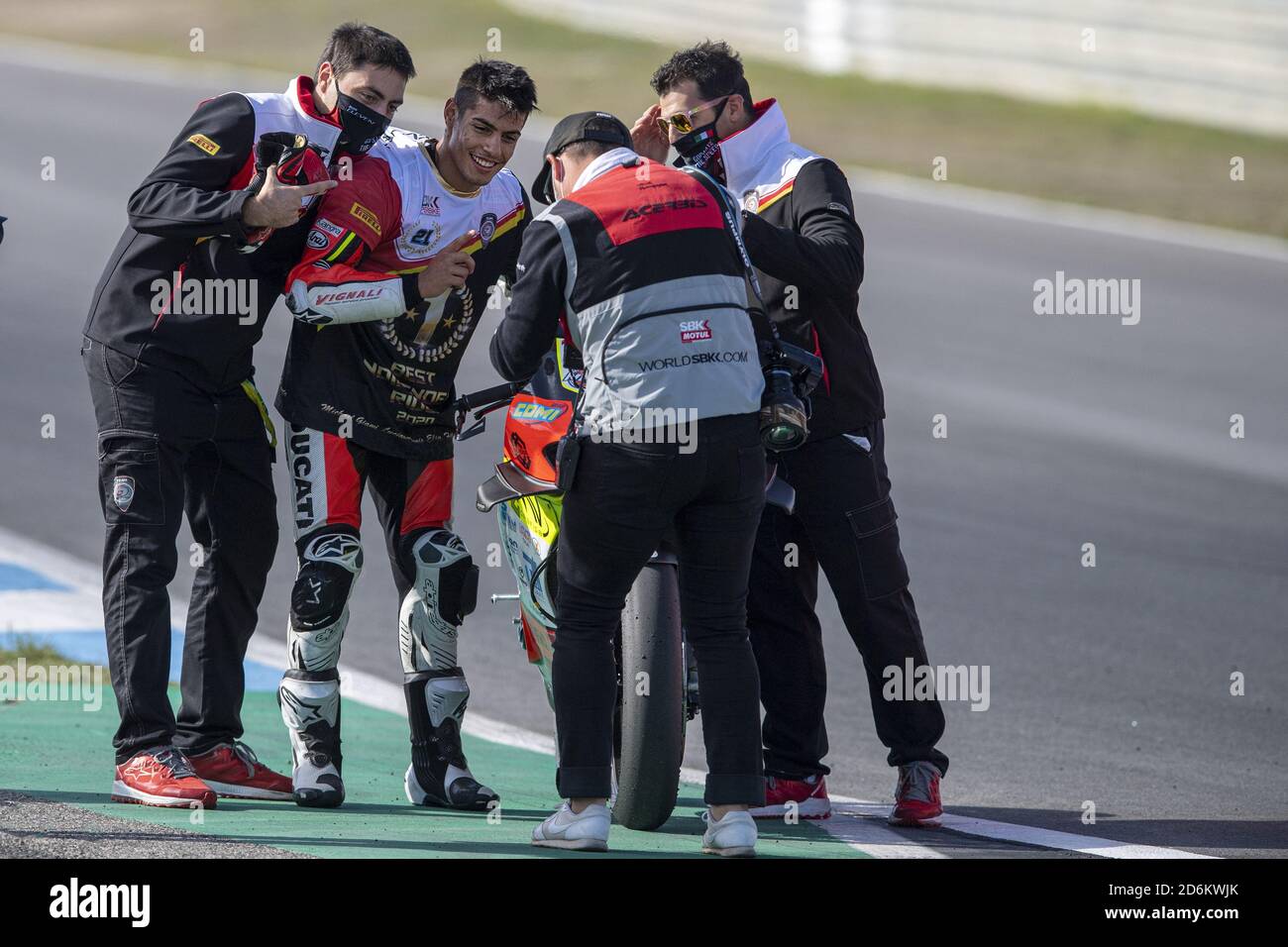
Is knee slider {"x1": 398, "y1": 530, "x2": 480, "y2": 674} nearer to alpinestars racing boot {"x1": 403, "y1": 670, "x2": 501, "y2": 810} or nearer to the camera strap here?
alpinestars racing boot {"x1": 403, "y1": 670, "x2": 501, "y2": 810}

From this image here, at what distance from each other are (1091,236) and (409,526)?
12627 millimetres

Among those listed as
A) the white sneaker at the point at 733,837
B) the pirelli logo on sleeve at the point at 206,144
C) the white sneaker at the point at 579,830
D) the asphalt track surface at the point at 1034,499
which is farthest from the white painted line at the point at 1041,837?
the pirelli logo on sleeve at the point at 206,144

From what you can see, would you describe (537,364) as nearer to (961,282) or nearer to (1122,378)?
(1122,378)

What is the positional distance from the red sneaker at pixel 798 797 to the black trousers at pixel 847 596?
36 millimetres

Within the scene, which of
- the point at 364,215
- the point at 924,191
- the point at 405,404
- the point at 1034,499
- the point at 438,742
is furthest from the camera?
the point at 924,191

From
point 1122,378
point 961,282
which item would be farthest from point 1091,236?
point 1122,378

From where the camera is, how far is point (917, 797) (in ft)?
18.5

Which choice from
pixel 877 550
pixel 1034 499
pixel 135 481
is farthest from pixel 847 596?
pixel 1034 499

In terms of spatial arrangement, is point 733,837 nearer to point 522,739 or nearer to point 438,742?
point 438,742

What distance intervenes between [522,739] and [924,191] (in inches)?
504

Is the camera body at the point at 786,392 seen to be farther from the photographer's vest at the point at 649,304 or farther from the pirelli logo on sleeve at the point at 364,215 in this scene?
the pirelli logo on sleeve at the point at 364,215
